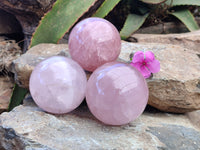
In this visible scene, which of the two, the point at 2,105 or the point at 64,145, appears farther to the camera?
the point at 2,105


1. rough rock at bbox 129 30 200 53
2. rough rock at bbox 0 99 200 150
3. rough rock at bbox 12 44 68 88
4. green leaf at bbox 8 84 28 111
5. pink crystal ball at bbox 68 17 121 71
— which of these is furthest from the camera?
rough rock at bbox 129 30 200 53

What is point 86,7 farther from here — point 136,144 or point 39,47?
point 136,144

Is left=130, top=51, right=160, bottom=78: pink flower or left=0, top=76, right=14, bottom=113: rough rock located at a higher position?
left=130, top=51, right=160, bottom=78: pink flower

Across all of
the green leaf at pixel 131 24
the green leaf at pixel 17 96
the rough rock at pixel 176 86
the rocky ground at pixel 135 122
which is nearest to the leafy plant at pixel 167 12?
the green leaf at pixel 131 24

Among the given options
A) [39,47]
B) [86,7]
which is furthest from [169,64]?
[39,47]

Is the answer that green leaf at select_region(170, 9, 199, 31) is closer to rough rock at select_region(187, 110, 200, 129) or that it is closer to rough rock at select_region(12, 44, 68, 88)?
rough rock at select_region(187, 110, 200, 129)

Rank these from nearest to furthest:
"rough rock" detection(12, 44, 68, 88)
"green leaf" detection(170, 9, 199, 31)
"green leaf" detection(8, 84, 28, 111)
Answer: "rough rock" detection(12, 44, 68, 88), "green leaf" detection(8, 84, 28, 111), "green leaf" detection(170, 9, 199, 31)

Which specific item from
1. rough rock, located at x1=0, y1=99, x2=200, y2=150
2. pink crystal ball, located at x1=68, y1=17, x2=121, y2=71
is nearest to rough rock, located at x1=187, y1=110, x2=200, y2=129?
rough rock, located at x1=0, y1=99, x2=200, y2=150

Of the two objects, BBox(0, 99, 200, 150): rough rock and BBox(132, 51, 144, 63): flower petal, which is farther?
BBox(132, 51, 144, 63): flower petal

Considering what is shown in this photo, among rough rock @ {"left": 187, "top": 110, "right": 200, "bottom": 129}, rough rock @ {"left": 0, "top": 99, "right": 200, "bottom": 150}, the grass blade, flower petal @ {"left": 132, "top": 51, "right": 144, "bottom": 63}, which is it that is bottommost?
rough rock @ {"left": 187, "top": 110, "right": 200, "bottom": 129}
